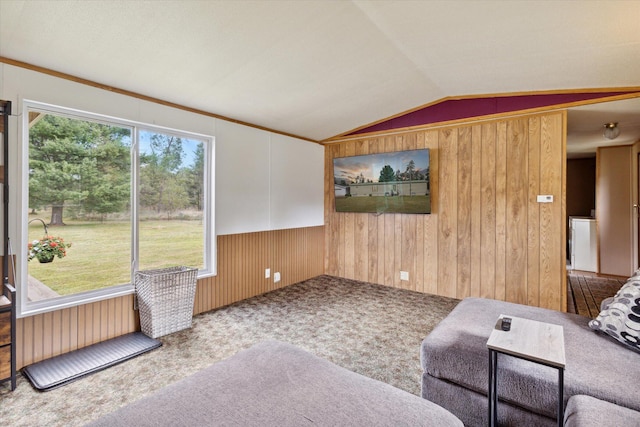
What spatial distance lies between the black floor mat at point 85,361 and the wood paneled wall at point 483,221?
3.10m

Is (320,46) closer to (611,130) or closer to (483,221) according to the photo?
(483,221)

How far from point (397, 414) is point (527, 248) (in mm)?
3184

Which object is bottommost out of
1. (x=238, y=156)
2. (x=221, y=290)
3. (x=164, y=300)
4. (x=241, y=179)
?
(x=221, y=290)

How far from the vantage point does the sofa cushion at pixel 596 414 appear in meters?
1.09

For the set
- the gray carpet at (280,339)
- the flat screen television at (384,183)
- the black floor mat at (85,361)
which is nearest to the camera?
the gray carpet at (280,339)

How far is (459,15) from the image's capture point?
2.01 m

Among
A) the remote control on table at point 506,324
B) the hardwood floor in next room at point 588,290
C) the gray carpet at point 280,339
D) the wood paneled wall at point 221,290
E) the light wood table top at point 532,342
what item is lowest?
the gray carpet at point 280,339

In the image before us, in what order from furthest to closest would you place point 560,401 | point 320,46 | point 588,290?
point 588,290 < point 320,46 < point 560,401

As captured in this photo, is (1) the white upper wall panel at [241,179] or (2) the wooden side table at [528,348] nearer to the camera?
(2) the wooden side table at [528,348]

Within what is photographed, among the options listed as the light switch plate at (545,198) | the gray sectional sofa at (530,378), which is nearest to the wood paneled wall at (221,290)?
the gray sectional sofa at (530,378)

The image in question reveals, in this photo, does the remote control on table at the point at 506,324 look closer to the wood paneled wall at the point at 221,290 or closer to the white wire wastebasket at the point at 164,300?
the white wire wastebasket at the point at 164,300

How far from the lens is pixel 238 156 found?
3.74 meters

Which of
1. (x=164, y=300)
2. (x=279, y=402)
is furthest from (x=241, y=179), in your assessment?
(x=279, y=402)

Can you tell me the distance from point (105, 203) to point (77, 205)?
0.66 feet
